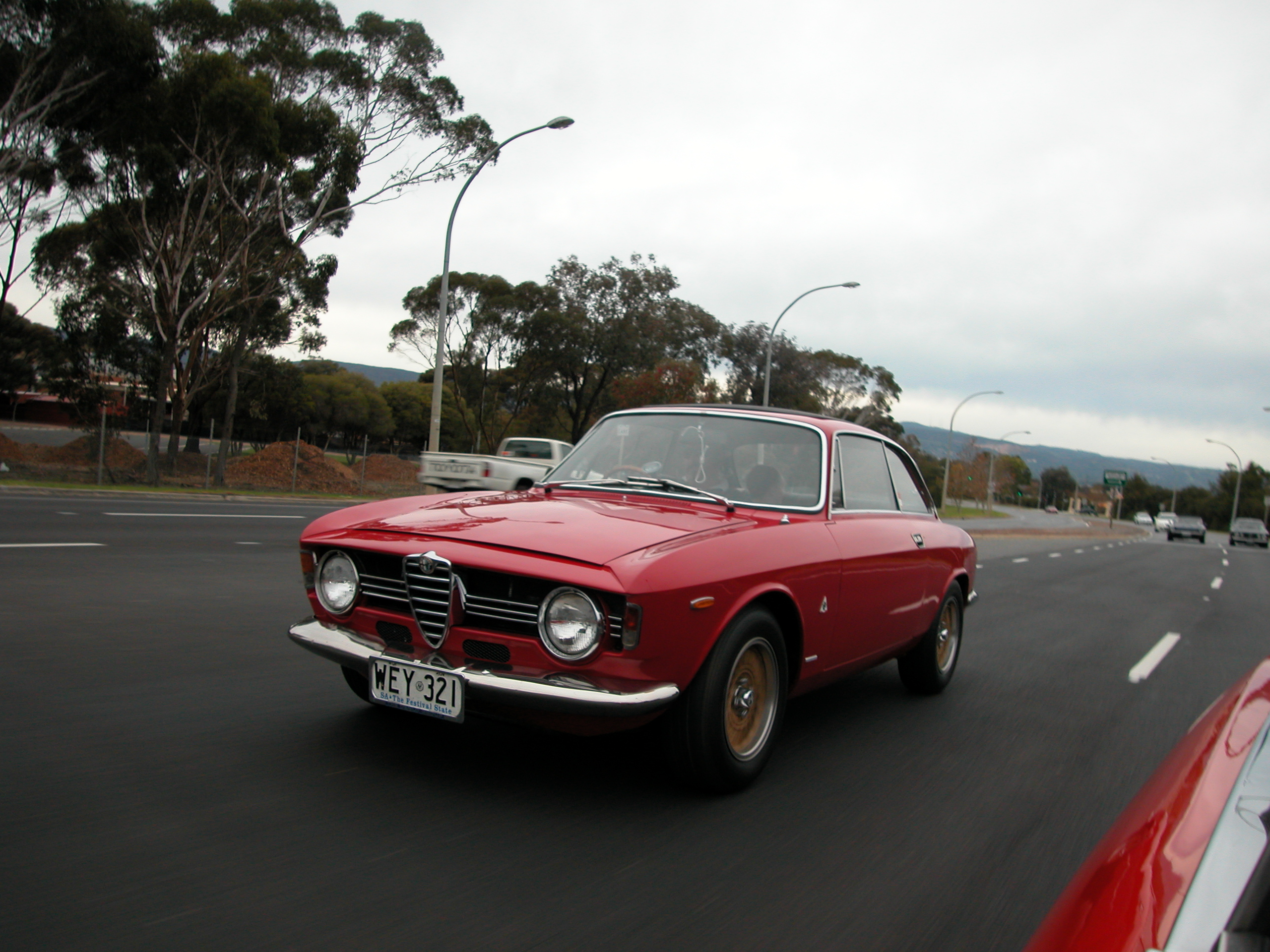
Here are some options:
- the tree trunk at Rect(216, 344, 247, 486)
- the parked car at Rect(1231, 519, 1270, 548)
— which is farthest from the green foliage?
the parked car at Rect(1231, 519, 1270, 548)

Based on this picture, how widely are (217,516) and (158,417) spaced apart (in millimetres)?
12452

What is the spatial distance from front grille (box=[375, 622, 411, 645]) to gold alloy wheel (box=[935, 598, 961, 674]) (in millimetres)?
3421

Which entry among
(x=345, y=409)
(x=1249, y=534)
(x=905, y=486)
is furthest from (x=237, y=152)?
(x=1249, y=534)

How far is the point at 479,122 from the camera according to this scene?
2947 centimetres

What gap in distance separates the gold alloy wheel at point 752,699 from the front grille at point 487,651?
0.86m

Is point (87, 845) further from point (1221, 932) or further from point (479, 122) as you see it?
point (479, 122)

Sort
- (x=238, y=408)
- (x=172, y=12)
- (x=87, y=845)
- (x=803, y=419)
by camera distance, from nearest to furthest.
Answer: (x=87, y=845)
(x=803, y=419)
(x=172, y=12)
(x=238, y=408)

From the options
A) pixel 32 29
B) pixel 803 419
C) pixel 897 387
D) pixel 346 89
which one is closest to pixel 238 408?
pixel 346 89

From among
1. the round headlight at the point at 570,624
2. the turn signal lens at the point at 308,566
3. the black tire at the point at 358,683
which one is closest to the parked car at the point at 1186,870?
the round headlight at the point at 570,624

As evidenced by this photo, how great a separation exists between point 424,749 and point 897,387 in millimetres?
62421

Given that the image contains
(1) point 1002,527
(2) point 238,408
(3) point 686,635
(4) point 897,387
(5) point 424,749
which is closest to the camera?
(3) point 686,635

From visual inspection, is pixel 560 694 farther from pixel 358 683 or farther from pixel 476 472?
pixel 476 472

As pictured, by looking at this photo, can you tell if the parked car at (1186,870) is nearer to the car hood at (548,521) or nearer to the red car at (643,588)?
the red car at (643,588)

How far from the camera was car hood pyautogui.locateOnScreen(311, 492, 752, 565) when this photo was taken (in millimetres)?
3424
